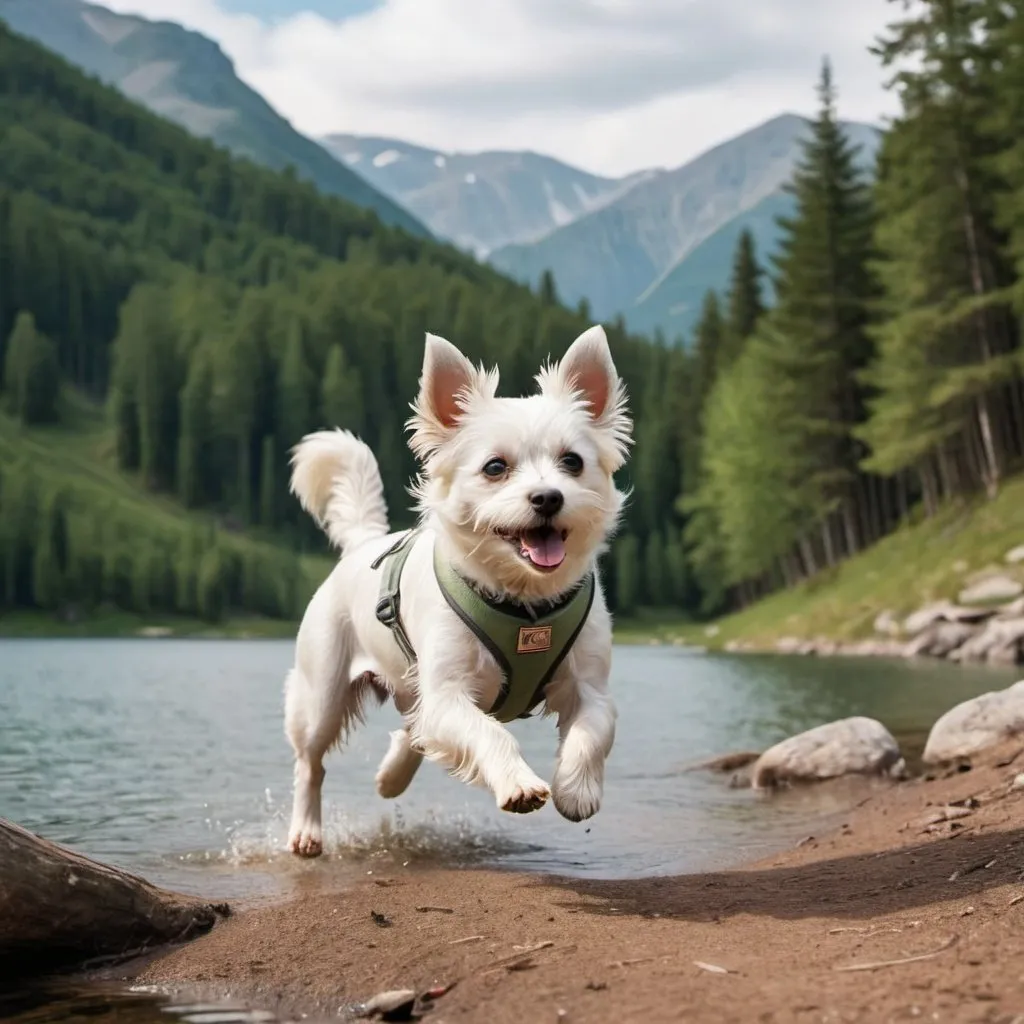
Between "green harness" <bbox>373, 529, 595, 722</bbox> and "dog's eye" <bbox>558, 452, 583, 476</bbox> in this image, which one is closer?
"dog's eye" <bbox>558, 452, 583, 476</bbox>

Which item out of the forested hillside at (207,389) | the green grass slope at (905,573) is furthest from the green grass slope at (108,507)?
the green grass slope at (905,573)

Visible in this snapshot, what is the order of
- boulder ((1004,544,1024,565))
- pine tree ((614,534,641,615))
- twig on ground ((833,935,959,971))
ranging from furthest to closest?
1. pine tree ((614,534,641,615))
2. boulder ((1004,544,1024,565))
3. twig on ground ((833,935,959,971))

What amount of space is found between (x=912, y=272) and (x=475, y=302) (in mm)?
120723

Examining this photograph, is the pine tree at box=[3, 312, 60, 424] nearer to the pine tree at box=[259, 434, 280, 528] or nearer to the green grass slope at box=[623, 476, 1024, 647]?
the pine tree at box=[259, 434, 280, 528]

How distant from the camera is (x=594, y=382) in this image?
23.7ft

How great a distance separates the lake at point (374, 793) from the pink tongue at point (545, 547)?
9.72 ft

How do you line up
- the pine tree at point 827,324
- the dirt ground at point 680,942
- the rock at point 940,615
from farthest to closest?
1. the pine tree at point 827,324
2. the rock at point 940,615
3. the dirt ground at point 680,942

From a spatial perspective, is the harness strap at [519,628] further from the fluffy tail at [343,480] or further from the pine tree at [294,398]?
the pine tree at [294,398]

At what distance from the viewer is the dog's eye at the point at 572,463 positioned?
6684 mm

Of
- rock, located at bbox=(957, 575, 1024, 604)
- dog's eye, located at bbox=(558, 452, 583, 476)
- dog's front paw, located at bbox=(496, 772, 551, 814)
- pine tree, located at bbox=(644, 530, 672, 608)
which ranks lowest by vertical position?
pine tree, located at bbox=(644, 530, 672, 608)

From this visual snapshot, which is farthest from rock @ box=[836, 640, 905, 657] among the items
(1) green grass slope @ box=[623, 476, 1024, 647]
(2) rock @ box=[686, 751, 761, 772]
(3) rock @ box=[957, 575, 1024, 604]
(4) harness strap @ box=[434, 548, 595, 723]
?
(4) harness strap @ box=[434, 548, 595, 723]

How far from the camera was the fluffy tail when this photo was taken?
1003 cm

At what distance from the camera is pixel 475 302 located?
162 m

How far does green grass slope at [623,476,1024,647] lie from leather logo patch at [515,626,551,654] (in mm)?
30875
